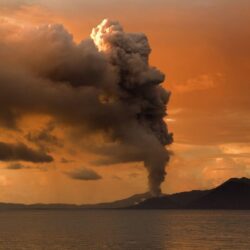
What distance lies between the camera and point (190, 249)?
133125 millimetres

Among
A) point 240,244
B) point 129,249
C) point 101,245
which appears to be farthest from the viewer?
point 240,244

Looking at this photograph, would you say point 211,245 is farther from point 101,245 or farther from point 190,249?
Answer: point 101,245

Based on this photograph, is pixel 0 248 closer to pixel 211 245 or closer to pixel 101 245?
pixel 101 245

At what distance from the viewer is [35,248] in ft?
444

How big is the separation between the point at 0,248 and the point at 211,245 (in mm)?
58320

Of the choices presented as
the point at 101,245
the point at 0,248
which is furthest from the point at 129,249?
the point at 0,248

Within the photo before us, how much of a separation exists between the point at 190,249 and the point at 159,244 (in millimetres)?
13821

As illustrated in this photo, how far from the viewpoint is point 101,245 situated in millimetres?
141750

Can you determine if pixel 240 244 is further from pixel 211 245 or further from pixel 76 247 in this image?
pixel 76 247

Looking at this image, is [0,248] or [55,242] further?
[55,242]

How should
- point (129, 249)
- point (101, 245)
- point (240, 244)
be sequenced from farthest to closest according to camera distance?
1. point (240, 244)
2. point (101, 245)
3. point (129, 249)

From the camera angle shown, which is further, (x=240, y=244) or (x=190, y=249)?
(x=240, y=244)

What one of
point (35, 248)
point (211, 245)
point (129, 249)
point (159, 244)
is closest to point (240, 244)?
point (211, 245)

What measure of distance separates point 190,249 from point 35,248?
1617 inches
